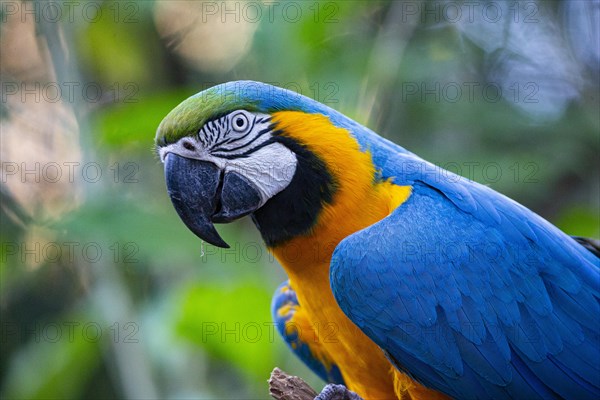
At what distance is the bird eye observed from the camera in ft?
7.09

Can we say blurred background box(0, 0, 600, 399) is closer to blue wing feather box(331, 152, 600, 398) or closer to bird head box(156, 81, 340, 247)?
bird head box(156, 81, 340, 247)

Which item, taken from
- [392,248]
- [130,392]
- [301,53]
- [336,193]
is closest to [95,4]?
[301,53]

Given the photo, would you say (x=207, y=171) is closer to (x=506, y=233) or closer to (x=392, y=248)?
(x=392, y=248)

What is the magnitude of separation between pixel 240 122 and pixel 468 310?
2.74 ft

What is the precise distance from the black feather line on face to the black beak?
0.26ft

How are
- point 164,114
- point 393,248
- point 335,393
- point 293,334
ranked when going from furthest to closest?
point 164,114 → point 293,334 → point 335,393 → point 393,248

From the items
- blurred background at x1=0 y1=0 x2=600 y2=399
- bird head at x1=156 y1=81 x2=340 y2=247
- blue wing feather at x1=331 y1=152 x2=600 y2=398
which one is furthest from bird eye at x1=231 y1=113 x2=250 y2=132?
blurred background at x1=0 y1=0 x2=600 y2=399

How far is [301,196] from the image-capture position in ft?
7.21

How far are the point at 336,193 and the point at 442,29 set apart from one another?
8.75 ft

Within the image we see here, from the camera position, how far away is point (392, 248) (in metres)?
2.04

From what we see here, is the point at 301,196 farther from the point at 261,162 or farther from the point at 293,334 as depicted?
the point at 293,334

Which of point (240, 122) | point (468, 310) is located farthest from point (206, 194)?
point (468, 310)

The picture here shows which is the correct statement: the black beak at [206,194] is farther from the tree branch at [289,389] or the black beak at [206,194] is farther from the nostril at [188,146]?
the tree branch at [289,389]

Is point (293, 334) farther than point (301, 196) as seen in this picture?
Yes
